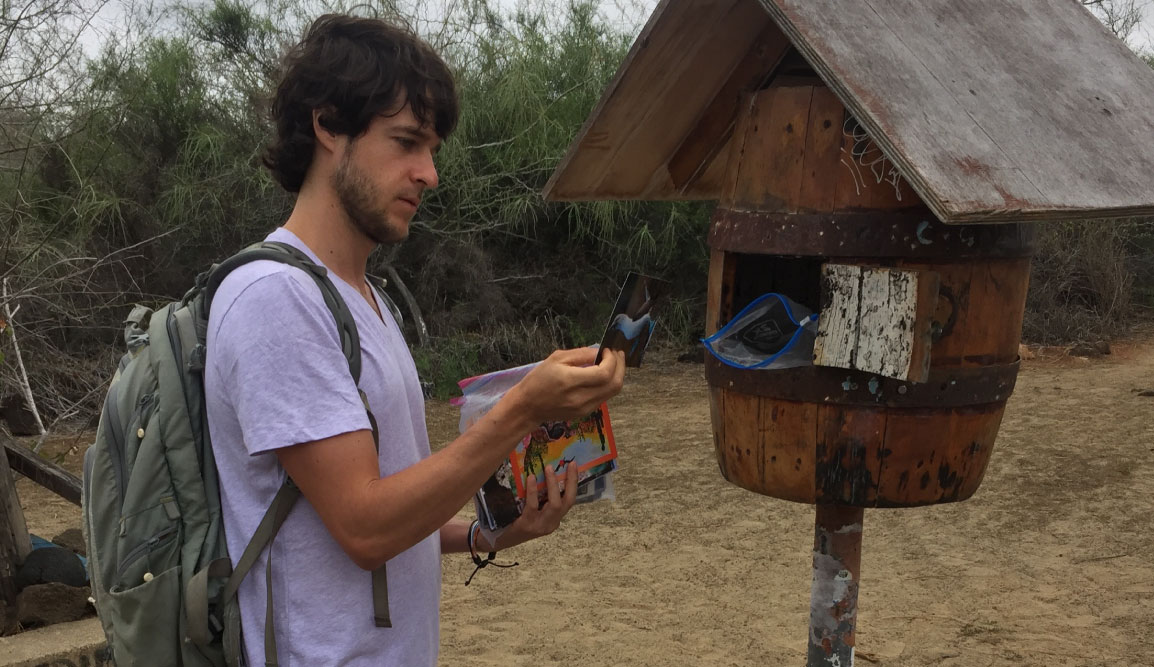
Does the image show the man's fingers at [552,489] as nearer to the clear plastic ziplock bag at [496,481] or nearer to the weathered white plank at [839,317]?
the clear plastic ziplock bag at [496,481]

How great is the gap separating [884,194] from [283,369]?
1.42 metres

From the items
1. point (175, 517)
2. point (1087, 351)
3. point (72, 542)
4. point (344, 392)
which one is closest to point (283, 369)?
point (344, 392)

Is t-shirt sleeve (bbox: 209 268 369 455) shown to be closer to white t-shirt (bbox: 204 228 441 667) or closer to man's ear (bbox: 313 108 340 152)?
white t-shirt (bbox: 204 228 441 667)

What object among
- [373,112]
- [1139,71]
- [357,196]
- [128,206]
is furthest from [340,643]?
[128,206]

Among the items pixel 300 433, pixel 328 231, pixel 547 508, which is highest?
pixel 328 231

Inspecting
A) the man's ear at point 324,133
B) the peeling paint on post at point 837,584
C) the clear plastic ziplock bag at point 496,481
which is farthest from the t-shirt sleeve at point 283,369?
the peeling paint on post at point 837,584

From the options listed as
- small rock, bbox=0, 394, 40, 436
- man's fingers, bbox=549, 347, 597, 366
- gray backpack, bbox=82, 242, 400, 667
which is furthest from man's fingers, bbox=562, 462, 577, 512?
small rock, bbox=0, 394, 40, 436

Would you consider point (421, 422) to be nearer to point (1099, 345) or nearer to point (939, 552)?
point (939, 552)

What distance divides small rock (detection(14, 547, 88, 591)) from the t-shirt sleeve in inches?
118

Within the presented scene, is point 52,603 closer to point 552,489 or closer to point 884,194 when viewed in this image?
point 552,489

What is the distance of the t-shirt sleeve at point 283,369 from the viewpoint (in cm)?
140

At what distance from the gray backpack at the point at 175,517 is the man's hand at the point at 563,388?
0.23m

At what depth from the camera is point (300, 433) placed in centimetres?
139

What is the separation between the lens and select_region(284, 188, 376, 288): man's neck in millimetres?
1611
